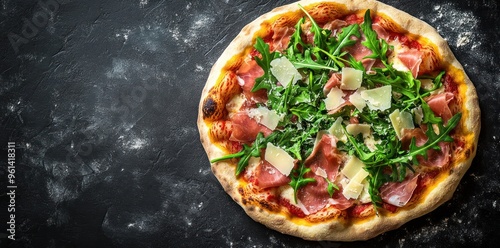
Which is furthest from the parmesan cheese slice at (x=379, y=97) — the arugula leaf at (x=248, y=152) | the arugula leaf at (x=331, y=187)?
the arugula leaf at (x=248, y=152)

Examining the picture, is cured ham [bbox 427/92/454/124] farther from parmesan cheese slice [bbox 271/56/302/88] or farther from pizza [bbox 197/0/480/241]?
parmesan cheese slice [bbox 271/56/302/88]

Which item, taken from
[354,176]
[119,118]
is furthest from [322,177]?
[119,118]

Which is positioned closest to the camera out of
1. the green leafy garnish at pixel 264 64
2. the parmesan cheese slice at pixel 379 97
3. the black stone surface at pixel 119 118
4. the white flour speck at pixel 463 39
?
the parmesan cheese slice at pixel 379 97

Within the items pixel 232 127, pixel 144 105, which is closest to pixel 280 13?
pixel 232 127

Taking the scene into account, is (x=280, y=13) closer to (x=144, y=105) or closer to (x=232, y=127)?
(x=232, y=127)

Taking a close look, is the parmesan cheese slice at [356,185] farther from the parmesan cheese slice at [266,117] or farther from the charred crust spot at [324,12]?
the charred crust spot at [324,12]

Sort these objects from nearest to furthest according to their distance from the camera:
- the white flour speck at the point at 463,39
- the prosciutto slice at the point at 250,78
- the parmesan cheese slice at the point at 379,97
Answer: the parmesan cheese slice at the point at 379,97 < the prosciutto slice at the point at 250,78 < the white flour speck at the point at 463,39

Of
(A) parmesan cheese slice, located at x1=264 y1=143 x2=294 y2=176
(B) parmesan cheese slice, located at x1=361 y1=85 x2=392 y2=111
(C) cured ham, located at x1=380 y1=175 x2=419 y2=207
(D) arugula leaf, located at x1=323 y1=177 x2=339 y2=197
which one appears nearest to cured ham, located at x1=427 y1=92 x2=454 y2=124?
(B) parmesan cheese slice, located at x1=361 y1=85 x2=392 y2=111
